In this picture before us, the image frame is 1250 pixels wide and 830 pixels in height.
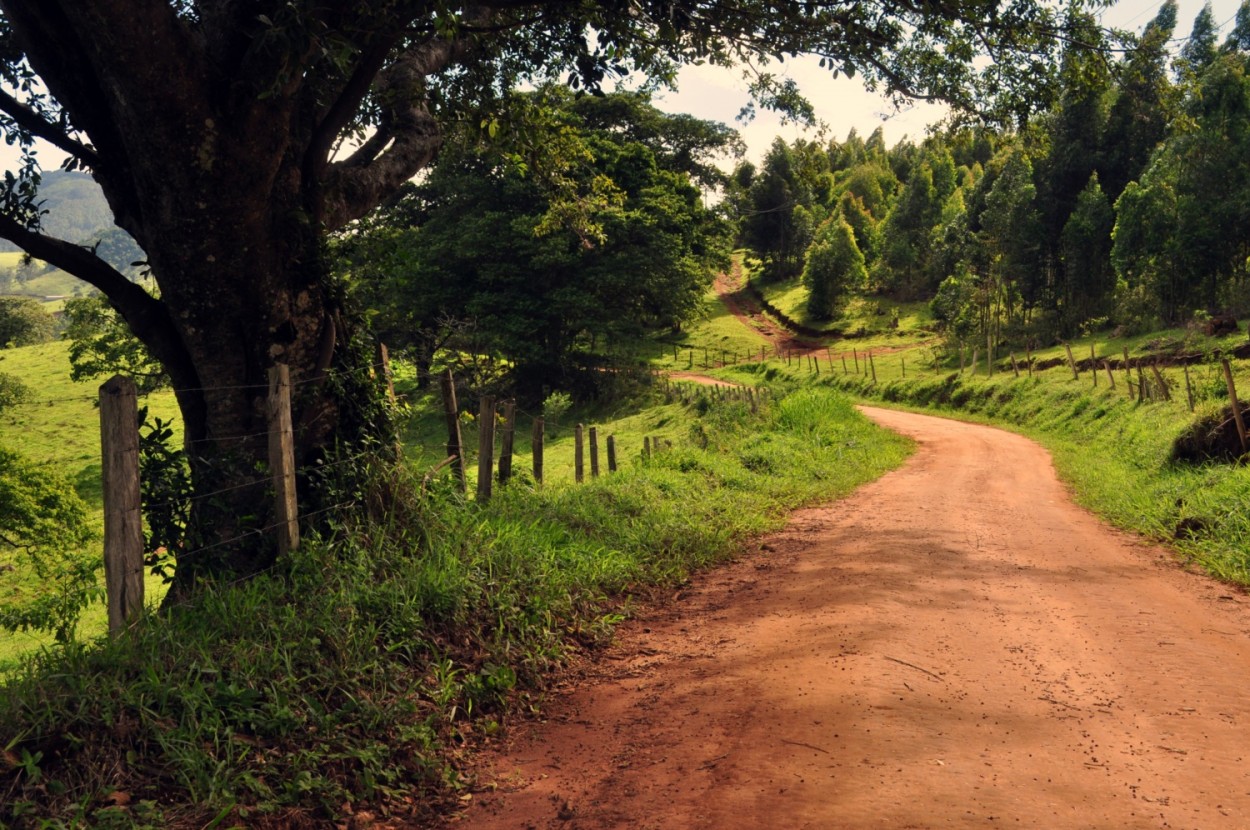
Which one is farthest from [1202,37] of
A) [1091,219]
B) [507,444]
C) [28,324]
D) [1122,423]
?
[28,324]

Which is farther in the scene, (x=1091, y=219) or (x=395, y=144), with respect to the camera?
(x=1091, y=219)

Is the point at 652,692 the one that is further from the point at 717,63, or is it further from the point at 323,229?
the point at 717,63

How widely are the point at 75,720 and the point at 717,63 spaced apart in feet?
31.0

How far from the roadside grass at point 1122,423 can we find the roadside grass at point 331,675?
6.44 metres

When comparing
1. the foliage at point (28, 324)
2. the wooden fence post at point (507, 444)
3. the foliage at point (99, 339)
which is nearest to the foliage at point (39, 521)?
the foliage at point (99, 339)

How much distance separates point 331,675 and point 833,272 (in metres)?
62.4

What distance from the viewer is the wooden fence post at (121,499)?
456 centimetres

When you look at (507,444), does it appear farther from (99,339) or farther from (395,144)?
(99,339)

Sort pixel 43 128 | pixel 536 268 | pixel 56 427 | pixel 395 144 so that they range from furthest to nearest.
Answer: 1. pixel 56 427
2. pixel 536 268
3. pixel 395 144
4. pixel 43 128

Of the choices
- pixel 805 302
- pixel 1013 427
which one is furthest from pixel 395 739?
pixel 805 302

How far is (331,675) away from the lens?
489 centimetres

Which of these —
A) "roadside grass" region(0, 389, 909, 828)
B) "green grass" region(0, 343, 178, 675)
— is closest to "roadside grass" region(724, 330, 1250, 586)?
"roadside grass" region(0, 389, 909, 828)

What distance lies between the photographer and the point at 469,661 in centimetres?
573

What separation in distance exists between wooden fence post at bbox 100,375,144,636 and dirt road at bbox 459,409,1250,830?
2212 millimetres
